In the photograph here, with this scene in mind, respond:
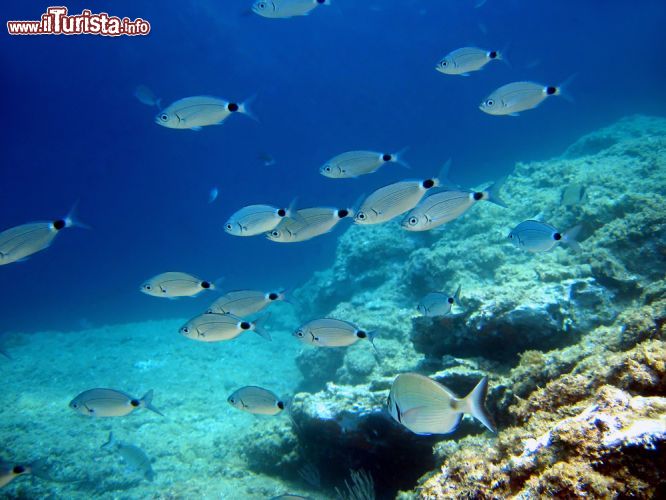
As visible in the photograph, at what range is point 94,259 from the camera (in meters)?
31.1

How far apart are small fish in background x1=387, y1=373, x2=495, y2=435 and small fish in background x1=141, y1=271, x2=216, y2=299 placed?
10.6ft

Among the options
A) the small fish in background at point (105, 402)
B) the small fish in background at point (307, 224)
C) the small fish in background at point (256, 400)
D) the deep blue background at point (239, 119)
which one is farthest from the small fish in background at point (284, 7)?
the deep blue background at point (239, 119)

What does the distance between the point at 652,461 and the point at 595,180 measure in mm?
8954

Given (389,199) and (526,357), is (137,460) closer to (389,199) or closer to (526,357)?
(389,199)

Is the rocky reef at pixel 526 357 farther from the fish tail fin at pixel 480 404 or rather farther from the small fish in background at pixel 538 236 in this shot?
the small fish in background at pixel 538 236

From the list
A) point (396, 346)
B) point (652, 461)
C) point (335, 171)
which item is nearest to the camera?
point (652, 461)

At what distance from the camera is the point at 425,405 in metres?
2.48

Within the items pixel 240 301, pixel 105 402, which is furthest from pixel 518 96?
pixel 105 402

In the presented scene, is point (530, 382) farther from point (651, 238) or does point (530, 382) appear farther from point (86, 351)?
point (86, 351)

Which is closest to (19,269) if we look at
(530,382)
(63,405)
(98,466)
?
(63,405)

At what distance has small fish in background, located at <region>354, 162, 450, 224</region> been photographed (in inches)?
151

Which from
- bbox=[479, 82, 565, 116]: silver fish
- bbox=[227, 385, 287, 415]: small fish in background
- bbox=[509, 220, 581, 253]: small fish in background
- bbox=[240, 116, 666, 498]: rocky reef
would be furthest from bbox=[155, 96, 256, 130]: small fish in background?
bbox=[240, 116, 666, 498]: rocky reef

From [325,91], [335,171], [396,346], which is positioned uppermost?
[325,91]

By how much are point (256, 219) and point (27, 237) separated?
2561 mm
